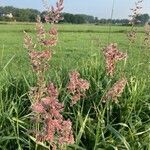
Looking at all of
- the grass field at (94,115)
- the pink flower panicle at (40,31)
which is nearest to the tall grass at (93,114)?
the grass field at (94,115)

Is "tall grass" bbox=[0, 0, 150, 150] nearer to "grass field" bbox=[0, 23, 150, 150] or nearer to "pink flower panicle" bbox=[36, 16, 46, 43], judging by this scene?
"grass field" bbox=[0, 23, 150, 150]

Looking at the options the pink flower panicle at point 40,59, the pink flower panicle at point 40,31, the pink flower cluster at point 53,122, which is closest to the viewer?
the pink flower cluster at point 53,122

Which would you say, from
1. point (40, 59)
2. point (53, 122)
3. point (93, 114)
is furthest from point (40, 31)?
point (53, 122)

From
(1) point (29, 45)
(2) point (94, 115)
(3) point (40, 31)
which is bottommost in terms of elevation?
(2) point (94, 115)

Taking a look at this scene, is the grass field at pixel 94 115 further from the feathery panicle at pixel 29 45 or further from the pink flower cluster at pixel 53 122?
the pink flower cluster at pixel 53 122

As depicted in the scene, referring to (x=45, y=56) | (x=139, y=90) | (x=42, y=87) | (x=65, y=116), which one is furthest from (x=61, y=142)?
(x=139, y=90)

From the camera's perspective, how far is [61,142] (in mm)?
2514

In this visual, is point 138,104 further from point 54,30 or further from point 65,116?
point 54,30

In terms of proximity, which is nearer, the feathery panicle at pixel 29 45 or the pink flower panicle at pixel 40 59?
the pink flower panicle at pixel 40 59

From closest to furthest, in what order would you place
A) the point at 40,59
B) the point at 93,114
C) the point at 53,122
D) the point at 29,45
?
1. the point at 53,122
2. the point at 40,59
3. the point at 29,45
4. the point at 93,114

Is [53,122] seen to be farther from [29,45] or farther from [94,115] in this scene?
[94,115]

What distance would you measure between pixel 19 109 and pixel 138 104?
49.9 inches

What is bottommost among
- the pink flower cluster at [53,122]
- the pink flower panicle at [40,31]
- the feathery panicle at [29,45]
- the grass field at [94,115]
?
the grass field at [94,115]

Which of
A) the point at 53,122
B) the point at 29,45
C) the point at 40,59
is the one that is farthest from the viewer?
the point at 29,45
